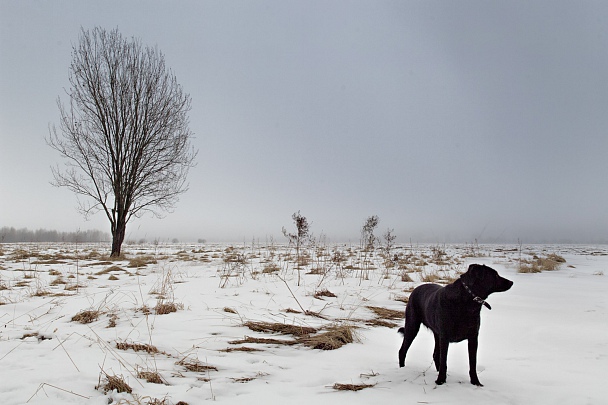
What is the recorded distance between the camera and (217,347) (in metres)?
3.23

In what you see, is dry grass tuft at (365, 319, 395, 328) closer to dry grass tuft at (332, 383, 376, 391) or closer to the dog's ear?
dry grass tuft at (332, 383, 376, 391)

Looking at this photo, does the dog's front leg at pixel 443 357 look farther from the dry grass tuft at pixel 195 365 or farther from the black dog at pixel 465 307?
the dry grass tuft at pixel 195 365

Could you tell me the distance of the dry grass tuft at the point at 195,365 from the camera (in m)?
2.64

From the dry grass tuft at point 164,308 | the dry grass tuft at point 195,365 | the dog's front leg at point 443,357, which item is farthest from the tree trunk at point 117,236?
the dog's front leg at point 443,357

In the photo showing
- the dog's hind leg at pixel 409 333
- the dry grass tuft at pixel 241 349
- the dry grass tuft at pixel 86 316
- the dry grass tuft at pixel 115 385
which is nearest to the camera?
the dry grass tuft at pixel 115 385

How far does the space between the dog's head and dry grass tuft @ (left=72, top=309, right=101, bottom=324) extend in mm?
4394

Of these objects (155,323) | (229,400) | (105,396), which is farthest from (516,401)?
(155,323)

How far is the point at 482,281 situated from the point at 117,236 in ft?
52.1

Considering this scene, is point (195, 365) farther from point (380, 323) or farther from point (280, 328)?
point (380, 323)

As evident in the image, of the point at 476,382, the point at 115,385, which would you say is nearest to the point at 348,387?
the point at 476,382

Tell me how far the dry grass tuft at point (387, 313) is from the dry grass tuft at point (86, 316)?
4.02 meters

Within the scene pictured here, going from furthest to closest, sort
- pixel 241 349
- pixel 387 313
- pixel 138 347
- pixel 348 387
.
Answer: pixel 387 313 → pixel 241 349 → pixel 138 347 → pixel 348 387

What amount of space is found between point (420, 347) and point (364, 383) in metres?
1.29

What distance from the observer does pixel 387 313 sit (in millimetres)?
5008
